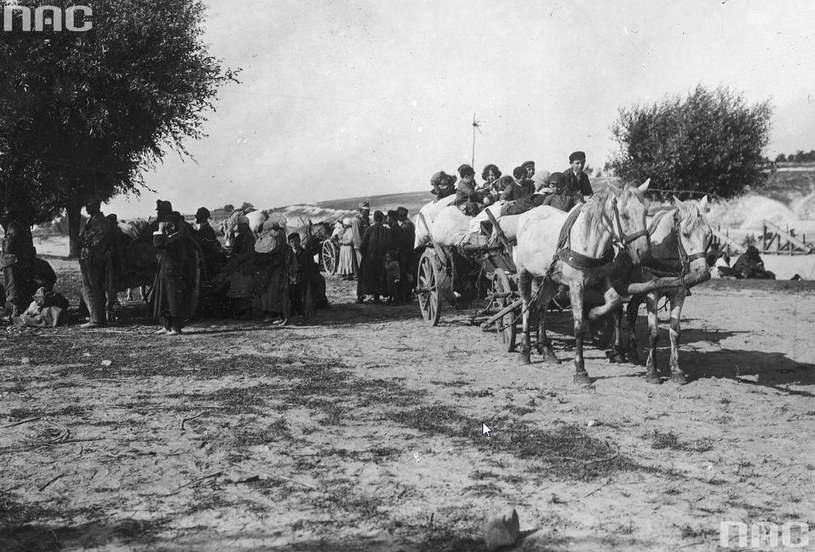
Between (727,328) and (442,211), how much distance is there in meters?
4.85

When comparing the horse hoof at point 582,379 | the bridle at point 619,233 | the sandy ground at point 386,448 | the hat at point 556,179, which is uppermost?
the hat at point 556,179

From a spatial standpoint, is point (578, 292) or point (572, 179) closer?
point (578, 292)

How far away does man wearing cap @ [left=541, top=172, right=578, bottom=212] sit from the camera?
9.61m

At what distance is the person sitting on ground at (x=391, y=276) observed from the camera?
16.1 meters

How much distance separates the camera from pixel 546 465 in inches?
211

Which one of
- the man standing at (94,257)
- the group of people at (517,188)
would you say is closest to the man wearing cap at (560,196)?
the group of people at (517,188)

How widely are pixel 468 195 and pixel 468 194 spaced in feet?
0.05

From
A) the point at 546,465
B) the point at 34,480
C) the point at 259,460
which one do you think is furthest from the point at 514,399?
the point at 34,480

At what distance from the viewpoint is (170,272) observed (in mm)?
11336

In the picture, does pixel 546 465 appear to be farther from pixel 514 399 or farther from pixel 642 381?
pixel 642 381

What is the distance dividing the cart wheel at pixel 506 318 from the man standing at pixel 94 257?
19.7 feet

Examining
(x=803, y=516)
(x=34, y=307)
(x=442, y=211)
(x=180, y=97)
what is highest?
(x=180, y=97)

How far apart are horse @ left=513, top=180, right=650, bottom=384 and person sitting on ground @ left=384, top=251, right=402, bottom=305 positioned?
7.12 m

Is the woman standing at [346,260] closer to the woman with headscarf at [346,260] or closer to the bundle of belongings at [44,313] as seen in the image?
the woman with headscarf at [346,260]
